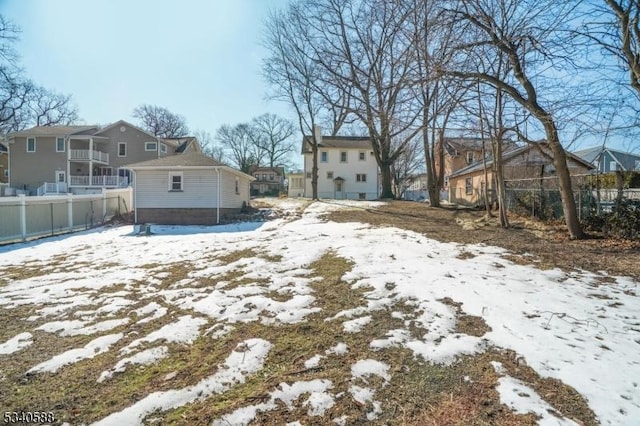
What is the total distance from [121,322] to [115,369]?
4.54ft

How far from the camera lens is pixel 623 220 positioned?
8.59m

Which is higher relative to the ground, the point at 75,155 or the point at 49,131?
the point at 49,131

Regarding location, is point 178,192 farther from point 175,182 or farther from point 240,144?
point 240,144

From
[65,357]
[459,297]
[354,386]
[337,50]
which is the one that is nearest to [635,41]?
[459,297]

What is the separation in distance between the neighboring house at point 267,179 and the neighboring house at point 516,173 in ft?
98.4

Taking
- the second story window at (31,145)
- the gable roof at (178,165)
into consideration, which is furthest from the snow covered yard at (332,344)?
the second story window at (31,145)

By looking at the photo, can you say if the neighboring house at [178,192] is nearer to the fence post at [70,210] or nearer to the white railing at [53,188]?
the fence post at [70,210]

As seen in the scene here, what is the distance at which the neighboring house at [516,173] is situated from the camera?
14.1m

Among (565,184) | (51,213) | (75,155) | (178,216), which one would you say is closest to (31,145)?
(75,155)

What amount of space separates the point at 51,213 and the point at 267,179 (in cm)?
4223

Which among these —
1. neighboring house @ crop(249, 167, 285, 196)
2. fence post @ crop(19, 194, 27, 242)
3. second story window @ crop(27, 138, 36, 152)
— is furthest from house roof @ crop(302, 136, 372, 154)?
fence post @ crop(19, 194, 27, 242)

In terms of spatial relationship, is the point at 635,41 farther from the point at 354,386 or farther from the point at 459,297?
the point at 354,386

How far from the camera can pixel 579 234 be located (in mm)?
8672

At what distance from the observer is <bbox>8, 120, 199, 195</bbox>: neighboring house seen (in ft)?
99.8
